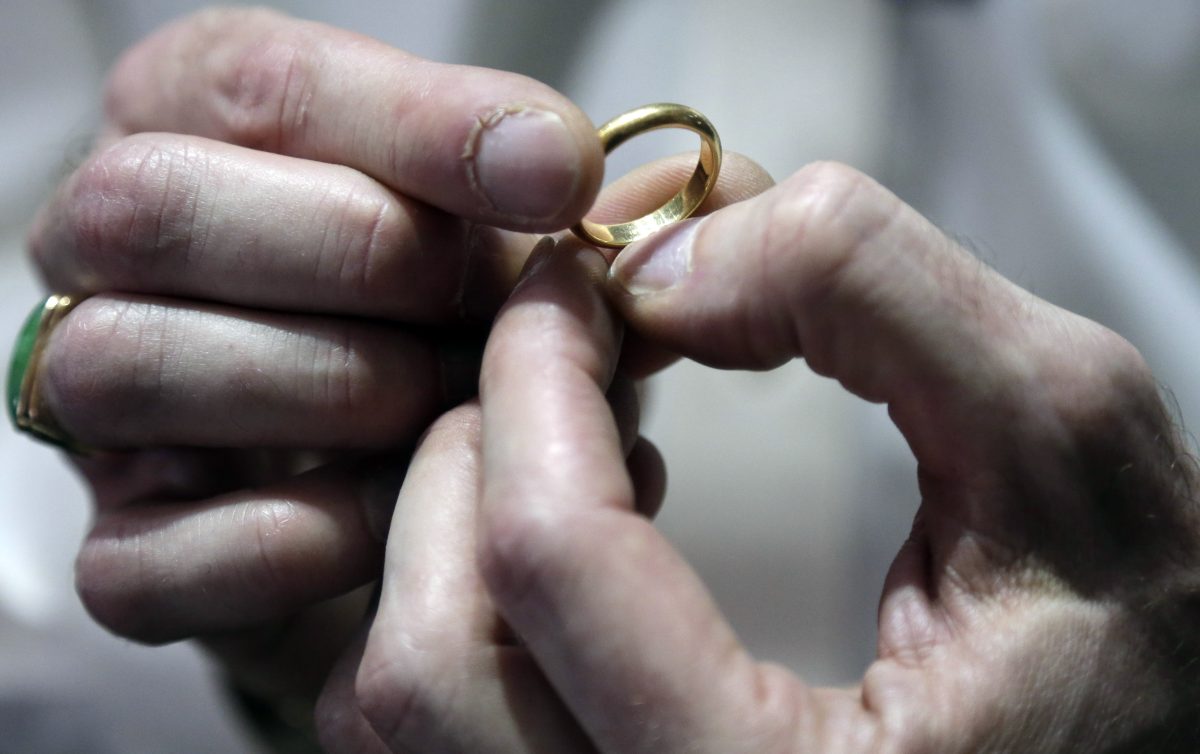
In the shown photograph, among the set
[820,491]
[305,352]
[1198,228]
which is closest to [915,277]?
[305,352]

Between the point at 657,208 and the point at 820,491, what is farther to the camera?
the point at 820,491

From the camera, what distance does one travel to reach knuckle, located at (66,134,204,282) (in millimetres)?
833

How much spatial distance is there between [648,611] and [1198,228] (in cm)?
120

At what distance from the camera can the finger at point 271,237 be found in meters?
0.82

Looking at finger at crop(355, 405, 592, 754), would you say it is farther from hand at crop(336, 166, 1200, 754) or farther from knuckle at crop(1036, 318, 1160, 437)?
knuckle at crop(1036, 318, 1160, 437)

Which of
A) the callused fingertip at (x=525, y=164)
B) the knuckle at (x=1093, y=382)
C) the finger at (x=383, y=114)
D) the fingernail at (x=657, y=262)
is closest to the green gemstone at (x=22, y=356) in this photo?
the finger at (x=383, y=114)

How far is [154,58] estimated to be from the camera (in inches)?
44.8

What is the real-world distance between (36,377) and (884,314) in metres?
0.83

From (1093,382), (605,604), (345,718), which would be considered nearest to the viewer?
(605,604)

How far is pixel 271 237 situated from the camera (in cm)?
82

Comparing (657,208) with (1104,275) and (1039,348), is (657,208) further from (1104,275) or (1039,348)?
(1104,275)

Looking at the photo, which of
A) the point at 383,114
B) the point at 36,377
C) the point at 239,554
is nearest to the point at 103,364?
the point at 36,377

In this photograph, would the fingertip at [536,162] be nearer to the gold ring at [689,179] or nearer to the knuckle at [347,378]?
the gold ring at [689,179]

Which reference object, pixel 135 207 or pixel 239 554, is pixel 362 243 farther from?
pixel 239 554
